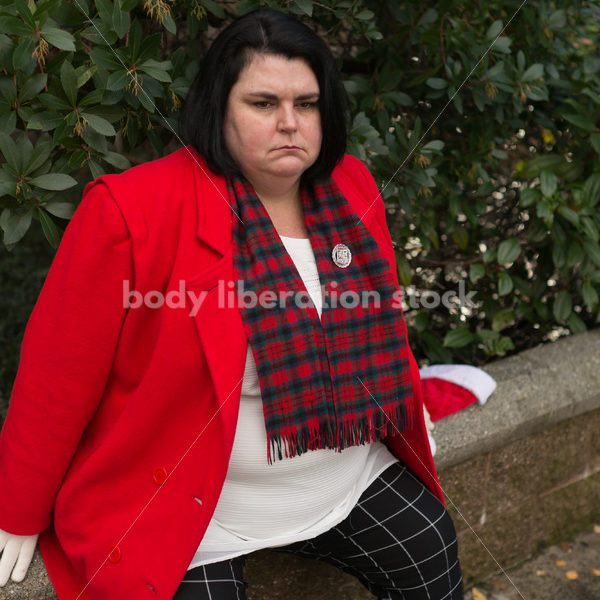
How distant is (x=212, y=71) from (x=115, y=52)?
28 cm

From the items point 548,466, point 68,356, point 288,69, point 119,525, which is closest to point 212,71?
point 288,69

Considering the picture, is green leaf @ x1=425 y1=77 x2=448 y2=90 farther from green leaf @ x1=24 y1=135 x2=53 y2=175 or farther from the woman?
green leaf @ x1=24 y1=135 x2=53 y2=175

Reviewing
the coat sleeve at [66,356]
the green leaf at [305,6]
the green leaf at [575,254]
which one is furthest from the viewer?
the green leaf at [575,254]

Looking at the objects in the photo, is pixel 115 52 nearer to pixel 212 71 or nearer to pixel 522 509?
pixel 212 71

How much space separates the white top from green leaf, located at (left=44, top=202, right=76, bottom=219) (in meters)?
0.55

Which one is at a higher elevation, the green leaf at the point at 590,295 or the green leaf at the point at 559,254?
the green leaf at the point at 559,254

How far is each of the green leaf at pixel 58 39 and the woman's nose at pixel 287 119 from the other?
489 millimetres

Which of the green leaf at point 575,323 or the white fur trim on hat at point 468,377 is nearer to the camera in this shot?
the white fur trim on hat at point 468,377

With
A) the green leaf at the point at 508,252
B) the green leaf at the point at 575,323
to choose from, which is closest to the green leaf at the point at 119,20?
the green leaf at the point at 508,252

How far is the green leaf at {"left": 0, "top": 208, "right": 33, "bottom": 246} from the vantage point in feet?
5.81

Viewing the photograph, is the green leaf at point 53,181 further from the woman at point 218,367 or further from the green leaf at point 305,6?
the green leaf at point 305,6

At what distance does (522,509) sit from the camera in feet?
8.81

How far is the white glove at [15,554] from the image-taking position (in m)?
1.61

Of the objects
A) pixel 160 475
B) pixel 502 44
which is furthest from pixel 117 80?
pixel 502 44
